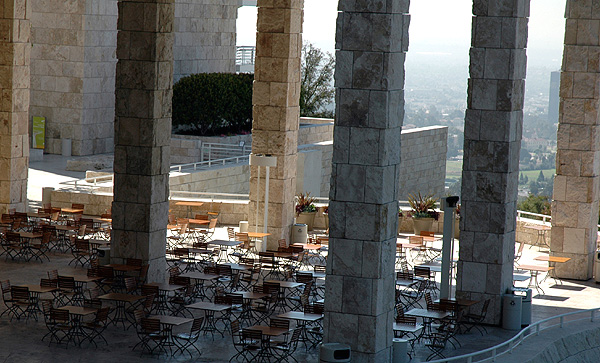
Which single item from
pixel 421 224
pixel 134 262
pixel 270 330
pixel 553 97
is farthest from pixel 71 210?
pixel 553 97

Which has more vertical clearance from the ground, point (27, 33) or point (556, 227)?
point (27, 33)

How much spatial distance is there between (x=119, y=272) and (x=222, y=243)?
3.24 meters

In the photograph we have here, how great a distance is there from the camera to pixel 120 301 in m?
16.1

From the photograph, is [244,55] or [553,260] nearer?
[553,260]

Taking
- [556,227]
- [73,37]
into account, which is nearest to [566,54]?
[556,227]

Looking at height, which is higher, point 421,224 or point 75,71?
point 75,71

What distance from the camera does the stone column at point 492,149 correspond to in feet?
52.5

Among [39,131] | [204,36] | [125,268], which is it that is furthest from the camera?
[204,36]

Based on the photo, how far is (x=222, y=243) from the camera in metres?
20.8

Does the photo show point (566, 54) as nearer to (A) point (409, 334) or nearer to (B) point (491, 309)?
(B) point (491, 309)

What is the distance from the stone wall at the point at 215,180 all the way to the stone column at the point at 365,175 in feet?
49.6

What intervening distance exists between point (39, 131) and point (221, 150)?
7.41 metres

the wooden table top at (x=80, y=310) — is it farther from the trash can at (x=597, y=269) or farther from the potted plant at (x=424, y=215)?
the potted plant at (x=424, y=215)

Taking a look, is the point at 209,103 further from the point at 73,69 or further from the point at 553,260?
the point at 553,260
